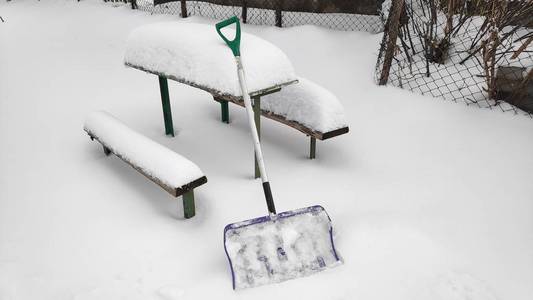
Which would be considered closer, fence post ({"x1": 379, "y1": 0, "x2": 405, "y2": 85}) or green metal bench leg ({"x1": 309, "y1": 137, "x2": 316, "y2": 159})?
green metal bench leg ({"x1": 309, "y1": 137, "x2": 316, "y2": 159})

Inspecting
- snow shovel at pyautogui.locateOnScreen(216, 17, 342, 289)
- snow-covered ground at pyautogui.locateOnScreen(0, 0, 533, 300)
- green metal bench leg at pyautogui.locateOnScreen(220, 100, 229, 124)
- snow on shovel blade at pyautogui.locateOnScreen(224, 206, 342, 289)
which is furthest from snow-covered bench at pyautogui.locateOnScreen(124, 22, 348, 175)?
snow on shovel blade at pyautogui.locateOnScreen(224, 206, 342, 289)

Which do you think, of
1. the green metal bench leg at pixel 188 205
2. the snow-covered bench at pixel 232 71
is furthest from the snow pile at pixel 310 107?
the green metal bench leg at pixel 188 205

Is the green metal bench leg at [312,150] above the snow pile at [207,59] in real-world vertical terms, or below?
below

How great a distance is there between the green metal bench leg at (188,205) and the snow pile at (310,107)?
1242mm

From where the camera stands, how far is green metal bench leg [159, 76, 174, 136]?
405cm

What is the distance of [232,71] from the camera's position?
108 inches

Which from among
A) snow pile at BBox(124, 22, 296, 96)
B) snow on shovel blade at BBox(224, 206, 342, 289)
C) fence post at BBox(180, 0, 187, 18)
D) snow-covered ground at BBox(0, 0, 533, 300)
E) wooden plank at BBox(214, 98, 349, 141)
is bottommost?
snow-covered ground at BBox(0, 0, 533, 300)

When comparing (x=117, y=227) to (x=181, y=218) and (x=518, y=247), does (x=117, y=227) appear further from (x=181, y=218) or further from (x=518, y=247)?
(x=518, y=247)

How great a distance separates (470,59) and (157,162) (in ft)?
13.1

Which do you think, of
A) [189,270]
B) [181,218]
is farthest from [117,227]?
[189,270]

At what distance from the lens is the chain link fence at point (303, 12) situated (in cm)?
634

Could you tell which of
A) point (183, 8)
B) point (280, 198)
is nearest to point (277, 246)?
point (280, 198)

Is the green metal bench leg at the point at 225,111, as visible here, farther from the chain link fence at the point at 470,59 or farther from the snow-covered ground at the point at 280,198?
the chain link fence at the point at 470,59

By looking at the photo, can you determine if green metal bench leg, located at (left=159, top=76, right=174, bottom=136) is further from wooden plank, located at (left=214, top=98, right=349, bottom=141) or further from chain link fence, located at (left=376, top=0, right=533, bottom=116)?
chain link fence, located at (left=376, top=0, right=533, bottom=116)
